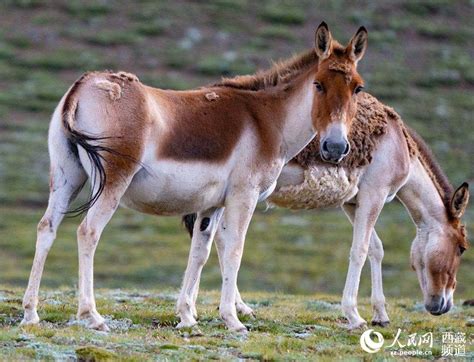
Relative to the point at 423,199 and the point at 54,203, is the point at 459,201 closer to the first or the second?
the point at 423,199

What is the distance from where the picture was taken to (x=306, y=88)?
45.5ft

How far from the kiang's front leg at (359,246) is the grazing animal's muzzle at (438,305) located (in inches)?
51.3

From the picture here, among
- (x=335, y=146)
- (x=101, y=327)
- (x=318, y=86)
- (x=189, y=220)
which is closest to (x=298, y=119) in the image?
(x=318, y=86)

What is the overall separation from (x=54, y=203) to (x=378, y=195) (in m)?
5.34

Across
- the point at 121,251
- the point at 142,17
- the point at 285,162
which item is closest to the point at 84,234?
the point at 285,162

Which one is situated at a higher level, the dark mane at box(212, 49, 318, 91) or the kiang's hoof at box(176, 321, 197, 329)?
the dark mane at box(212, 49, 318, 91)

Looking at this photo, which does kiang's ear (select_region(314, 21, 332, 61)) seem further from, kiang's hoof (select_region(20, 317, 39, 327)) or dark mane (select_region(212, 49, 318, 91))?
kiang's hoof (select_region(20, 317, 39, 327))

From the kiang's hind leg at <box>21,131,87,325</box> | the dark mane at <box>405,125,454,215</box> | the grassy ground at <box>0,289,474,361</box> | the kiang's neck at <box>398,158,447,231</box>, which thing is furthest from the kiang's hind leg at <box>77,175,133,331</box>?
the dark mane at <box>405,125,454,215</box>

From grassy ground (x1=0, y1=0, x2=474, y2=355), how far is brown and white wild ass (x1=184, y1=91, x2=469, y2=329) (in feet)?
77.1

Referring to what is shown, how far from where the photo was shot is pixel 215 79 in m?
65.8

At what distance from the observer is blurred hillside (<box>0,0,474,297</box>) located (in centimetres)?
4359

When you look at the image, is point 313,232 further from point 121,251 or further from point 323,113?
point 323,113

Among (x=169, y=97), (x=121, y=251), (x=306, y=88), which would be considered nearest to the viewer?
(x=169, y=97)

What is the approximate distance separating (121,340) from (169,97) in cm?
323
